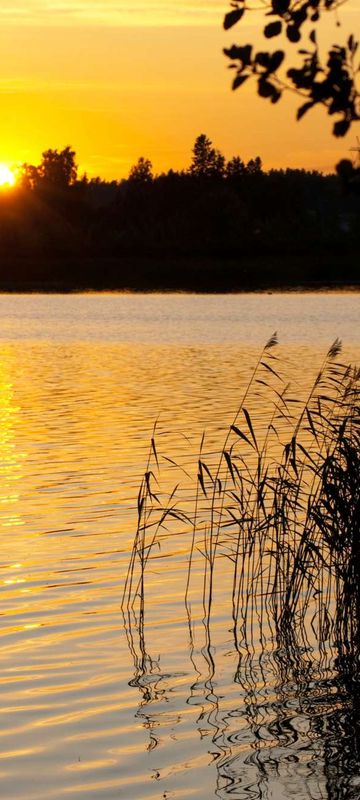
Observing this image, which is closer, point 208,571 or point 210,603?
point 210,603

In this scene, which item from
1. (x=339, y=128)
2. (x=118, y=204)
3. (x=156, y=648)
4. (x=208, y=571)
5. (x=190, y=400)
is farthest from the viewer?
(x=118, y=204)

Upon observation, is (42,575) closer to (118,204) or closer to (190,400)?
(190,400)

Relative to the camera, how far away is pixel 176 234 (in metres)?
148

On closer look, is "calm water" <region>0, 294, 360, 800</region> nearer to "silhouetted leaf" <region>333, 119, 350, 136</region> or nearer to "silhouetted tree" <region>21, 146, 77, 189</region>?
"silhouetted leaf" <region>333, 119, 350, 136</region>

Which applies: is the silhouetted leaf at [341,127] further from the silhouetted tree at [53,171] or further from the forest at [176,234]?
the silhouetted tree at [53,171]

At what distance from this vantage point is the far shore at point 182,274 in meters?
104

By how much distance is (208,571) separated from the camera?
12.7 metres

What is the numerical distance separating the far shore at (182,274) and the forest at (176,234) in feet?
0.49

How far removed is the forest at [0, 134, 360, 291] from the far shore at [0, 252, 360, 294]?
5.9 inches

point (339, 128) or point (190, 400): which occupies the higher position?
point (339, 128)

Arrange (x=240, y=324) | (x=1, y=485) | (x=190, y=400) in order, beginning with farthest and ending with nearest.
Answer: (x=240, y=324)
(x=190, y=400)
(x=1, y=485)

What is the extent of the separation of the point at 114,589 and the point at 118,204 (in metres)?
149

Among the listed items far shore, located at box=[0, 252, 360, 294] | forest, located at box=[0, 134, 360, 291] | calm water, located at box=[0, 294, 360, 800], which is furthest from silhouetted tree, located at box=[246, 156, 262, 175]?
calm water, located at box=[0, 294, 360, 800]

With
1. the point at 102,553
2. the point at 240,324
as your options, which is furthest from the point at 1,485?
the point at 240,324
